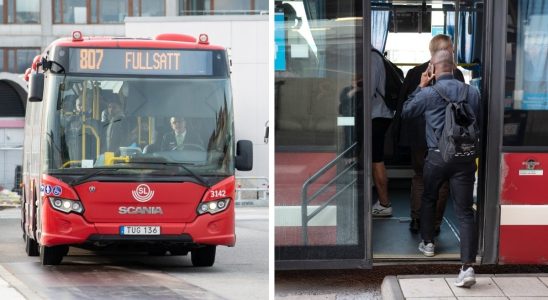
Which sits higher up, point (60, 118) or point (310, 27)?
point (310, 27)

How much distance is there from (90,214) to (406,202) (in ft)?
11.7

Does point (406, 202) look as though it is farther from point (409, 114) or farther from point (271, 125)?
point (271, 125)

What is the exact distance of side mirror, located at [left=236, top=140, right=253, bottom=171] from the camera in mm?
11734

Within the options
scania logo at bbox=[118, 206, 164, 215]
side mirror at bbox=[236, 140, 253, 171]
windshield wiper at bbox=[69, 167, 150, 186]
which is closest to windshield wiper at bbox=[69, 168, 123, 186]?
windshield wiper at bbox=[69, 167, 150, 186]

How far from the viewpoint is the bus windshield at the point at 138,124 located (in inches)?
453

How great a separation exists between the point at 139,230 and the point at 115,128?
1227 millimetres

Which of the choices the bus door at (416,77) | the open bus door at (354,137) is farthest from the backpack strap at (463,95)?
the bus door at (416,77)

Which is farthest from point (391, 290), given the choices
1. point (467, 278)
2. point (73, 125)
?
point (73, 125)

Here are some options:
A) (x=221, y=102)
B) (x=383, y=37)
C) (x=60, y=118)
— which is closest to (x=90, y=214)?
(x=60, y=118)

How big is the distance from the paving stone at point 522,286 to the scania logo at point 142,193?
4412mm

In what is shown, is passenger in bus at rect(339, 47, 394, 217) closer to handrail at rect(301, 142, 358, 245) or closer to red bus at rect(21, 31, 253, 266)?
handrail at rect(301, 142, 358, 245)

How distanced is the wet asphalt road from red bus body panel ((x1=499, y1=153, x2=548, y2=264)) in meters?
2.75

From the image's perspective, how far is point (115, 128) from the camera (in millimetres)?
11656

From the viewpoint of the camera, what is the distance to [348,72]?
8484 millimetres
